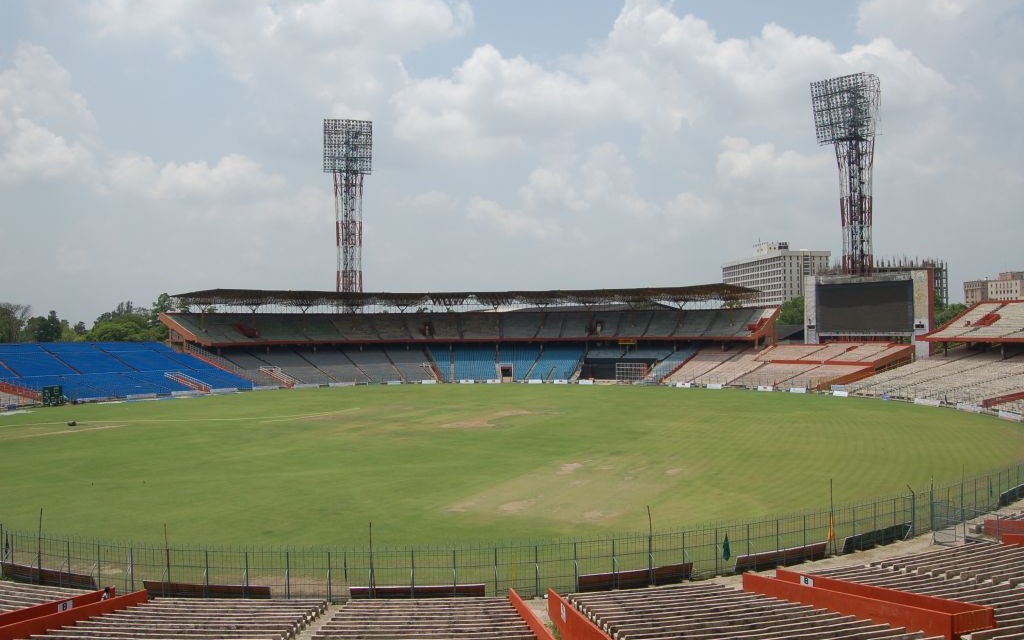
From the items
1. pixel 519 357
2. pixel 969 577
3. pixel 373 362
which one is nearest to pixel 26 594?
pixel 969 577

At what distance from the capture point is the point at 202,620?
639 inches

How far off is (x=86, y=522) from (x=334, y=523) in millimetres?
9400

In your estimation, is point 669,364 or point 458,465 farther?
point 669,364

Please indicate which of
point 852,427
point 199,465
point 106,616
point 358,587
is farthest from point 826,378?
point 106,616

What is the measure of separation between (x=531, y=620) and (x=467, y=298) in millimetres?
90272

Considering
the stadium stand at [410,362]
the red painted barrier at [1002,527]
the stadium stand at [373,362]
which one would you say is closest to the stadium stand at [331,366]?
the stadium stand at [373,362]

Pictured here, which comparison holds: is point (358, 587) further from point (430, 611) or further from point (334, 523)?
point (334, 523)

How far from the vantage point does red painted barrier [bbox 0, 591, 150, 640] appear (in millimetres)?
14492

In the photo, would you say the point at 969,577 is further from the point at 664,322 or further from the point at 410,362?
the point at 410,362

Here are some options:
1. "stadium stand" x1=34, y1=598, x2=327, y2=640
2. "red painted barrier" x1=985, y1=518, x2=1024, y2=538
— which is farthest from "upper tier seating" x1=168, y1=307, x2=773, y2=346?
"stadium stand" x1=34, y1=598, x2=327, y2=640

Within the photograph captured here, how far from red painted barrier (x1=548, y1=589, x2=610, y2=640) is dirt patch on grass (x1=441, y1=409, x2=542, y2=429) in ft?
116

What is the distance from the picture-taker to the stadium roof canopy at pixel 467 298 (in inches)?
3615

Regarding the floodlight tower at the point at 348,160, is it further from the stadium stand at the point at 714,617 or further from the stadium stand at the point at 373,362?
the stadium stand at the point at 714,617

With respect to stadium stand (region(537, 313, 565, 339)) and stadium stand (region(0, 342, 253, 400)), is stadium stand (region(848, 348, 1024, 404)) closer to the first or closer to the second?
stadium stand (region(537, 313, 565, 339))
